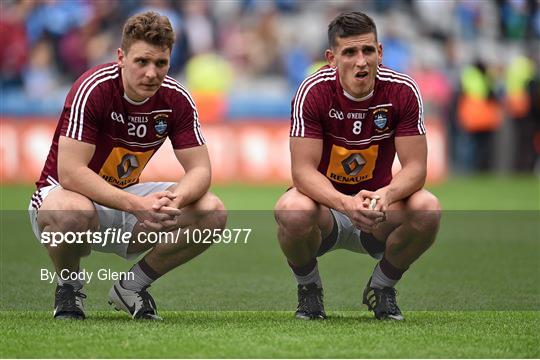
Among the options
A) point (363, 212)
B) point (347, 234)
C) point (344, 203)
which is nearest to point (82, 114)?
point (344, 203)

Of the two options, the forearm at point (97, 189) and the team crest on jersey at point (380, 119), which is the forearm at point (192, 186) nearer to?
the forearm at point (97, 189)

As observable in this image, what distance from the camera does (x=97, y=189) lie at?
264 inches

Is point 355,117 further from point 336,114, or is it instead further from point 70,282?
point 70,282

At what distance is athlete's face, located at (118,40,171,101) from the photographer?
22.0ft

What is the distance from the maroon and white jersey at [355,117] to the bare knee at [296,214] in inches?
14.8

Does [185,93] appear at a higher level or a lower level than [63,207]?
higher

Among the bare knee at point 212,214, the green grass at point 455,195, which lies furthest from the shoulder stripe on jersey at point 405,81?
the green grass at point 455,195

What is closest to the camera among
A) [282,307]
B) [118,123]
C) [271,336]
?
[271,336]

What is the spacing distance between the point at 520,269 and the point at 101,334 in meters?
4.19

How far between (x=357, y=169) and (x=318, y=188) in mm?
524

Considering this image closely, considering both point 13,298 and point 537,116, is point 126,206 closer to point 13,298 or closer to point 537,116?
point 13,298

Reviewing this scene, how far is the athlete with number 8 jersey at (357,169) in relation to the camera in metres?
6.84

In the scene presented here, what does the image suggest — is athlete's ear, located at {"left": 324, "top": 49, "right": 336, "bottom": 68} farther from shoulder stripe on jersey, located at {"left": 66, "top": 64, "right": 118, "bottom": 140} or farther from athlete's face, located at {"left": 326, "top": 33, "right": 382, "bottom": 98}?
shoulder stripe on jersey, located at {"left": 66, "top": 64, "right": 118, "bottom": 140}

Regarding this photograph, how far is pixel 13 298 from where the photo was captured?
305 inches
